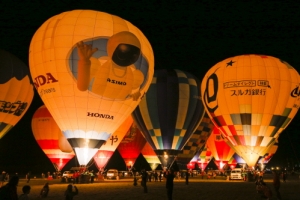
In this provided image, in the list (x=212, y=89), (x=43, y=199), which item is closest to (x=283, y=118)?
(x=212, y=89)

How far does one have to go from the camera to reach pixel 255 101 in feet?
68.4

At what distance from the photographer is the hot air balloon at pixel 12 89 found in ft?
72.3

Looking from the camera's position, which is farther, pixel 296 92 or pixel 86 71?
pixel 296 92

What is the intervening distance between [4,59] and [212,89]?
12.6 metres

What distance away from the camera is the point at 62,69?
15859 millimetres

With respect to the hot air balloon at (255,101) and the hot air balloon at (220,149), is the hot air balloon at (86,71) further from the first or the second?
the hot air balloon at (220,149)

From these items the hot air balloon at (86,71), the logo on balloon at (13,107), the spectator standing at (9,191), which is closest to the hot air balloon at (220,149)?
the logo on balloon at (13,107)

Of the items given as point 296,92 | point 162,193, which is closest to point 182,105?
point 296,92

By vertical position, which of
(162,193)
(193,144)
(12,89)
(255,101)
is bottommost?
(162,193)

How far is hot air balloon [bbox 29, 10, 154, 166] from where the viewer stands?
51.9 ft

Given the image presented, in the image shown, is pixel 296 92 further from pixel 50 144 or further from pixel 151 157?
pixel 151 157

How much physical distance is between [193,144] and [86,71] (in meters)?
18.8

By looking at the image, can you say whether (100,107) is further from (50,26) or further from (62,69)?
(50,26)

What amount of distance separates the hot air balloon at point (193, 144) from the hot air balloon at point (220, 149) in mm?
5129
